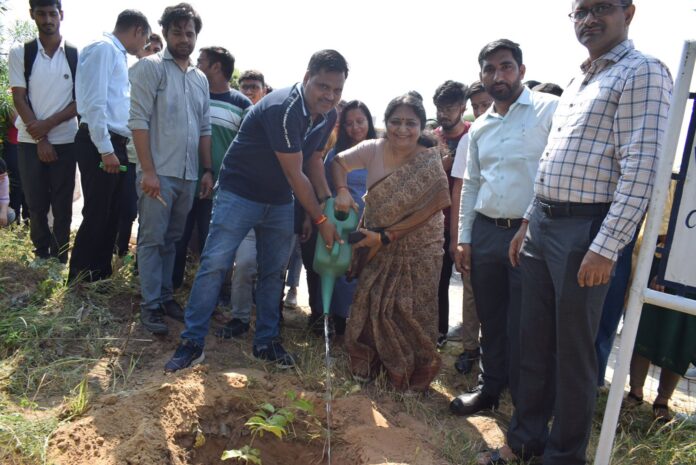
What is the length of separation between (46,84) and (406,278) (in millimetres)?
3101

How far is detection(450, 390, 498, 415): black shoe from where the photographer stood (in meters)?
3.14

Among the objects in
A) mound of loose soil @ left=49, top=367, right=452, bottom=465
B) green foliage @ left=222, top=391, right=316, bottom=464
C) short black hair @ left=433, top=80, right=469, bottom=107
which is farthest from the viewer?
short black hair @ left=433, top=80, right=469, bottom=107

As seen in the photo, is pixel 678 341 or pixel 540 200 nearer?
pixel 540 200

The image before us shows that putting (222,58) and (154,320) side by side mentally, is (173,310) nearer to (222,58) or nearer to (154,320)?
(154,320)

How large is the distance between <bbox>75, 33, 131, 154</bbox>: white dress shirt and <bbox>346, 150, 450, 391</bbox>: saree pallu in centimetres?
191

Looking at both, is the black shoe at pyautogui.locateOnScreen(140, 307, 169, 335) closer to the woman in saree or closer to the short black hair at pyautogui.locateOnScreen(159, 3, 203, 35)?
the woman in saree

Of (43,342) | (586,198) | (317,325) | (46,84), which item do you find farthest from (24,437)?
(46,84)

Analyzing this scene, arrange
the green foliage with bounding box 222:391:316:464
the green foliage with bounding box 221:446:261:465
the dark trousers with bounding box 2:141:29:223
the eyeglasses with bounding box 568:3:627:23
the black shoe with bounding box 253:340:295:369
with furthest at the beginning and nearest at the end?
the dark trousers with bounding box 2:141:29:223 < the black shoe with bounding box 253:340:295:369 < the green foliage with bounding box 222:391:316:464 < the green foliage with bounding box 221:446:261:465 < the eyeglasses with bounding box 568:3:627:23

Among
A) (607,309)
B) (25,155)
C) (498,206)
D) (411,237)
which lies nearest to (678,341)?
(607,309)

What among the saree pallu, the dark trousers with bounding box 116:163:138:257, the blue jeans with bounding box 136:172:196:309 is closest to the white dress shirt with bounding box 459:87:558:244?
the saree pallu

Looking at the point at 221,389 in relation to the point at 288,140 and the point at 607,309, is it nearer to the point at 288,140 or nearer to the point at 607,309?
the point at 288,140

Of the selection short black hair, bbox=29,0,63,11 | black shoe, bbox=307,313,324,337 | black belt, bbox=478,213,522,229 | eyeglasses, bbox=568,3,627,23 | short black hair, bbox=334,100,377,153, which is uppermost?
short black hair, bbox=29,0,63,11

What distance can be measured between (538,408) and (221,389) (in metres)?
1.56

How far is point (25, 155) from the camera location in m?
4.23
